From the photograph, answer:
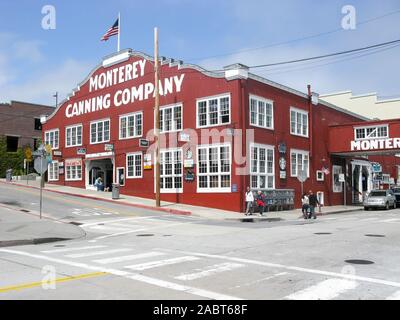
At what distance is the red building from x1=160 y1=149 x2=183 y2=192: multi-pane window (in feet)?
0.23

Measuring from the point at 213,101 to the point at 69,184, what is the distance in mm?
19437

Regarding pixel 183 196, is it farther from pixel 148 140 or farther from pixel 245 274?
pixel 245 274

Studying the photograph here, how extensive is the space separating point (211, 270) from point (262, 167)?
22.6 meters

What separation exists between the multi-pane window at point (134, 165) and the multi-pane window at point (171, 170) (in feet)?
9.12

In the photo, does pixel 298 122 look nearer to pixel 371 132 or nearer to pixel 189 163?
pixel 371 132

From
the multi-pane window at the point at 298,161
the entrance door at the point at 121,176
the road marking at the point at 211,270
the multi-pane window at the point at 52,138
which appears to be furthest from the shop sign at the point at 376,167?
the road marking at the point at 211,270

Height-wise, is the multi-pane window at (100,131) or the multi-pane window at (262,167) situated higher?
the multi-pane window at (100,131)

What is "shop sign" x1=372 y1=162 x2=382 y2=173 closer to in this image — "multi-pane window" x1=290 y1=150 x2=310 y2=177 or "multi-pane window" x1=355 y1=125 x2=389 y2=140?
"multi-pane window" x1=355 y1=125 x2=389 y2=140

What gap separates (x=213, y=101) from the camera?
3167 centimetres

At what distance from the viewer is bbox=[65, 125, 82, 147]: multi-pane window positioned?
43.9 m

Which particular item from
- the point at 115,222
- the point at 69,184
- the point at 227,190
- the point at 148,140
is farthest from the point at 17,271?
the point at 69,184

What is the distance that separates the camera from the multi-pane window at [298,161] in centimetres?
3531

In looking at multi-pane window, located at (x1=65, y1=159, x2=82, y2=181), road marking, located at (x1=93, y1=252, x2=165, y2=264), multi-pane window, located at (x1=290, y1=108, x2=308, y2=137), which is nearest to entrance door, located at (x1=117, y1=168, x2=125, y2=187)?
multi-pane window, located at (x1=65, y1=159, x2=82, y2=181)

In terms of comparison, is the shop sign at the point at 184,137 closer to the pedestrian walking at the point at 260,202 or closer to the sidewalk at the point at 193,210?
the sidewalk at the point at 193,210
